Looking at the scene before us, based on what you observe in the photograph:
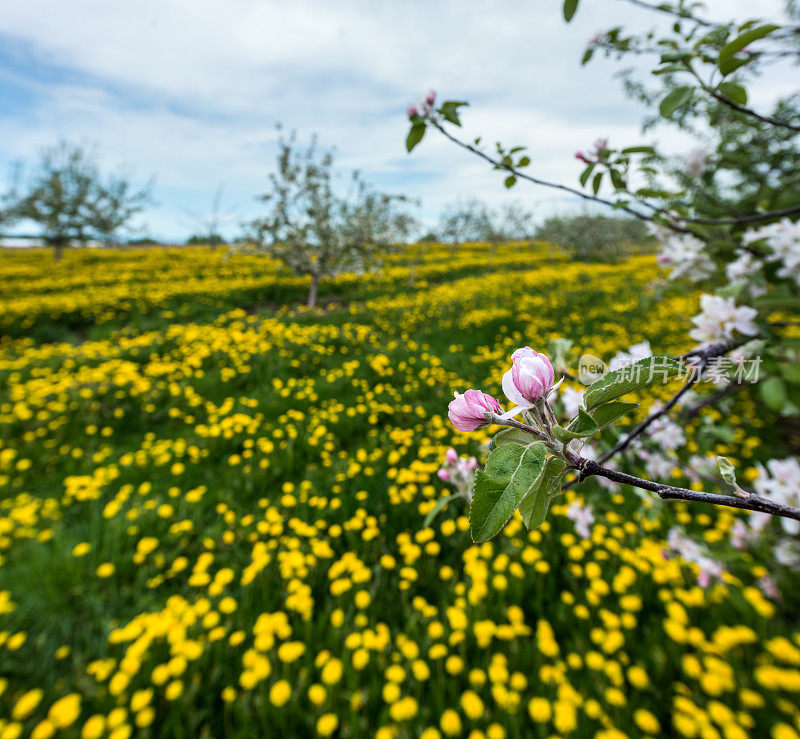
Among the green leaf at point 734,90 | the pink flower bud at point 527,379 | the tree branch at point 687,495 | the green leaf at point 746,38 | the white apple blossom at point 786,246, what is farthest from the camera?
the white apple blossom at point 786,246

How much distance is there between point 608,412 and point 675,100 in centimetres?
122

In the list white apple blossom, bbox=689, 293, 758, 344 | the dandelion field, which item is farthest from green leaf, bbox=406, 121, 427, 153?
the dandelion field

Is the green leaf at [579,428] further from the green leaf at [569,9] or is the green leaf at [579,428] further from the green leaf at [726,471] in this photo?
the green leaf at [569,9]

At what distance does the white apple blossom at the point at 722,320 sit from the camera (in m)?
1.25

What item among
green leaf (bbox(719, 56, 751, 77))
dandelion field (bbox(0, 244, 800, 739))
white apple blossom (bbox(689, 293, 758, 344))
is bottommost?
dandelion field (bbox(0, 244, 800, 739))

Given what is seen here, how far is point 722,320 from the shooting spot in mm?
1302

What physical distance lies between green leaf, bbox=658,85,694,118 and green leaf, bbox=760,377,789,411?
945 mm

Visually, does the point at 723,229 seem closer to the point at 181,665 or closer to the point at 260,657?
the point at 260,657

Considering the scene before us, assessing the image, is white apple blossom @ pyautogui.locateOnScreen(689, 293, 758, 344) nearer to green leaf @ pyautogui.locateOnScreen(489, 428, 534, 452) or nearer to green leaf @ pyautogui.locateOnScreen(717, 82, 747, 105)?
green leaf @ pyautogui.locateOnScreen(717, 82, 747, 105)

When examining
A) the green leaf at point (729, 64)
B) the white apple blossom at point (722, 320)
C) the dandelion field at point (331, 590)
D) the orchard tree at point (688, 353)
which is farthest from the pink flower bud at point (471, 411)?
the dandelion field at point (331, 590)

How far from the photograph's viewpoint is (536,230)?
33281mm

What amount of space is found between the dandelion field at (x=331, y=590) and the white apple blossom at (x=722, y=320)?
69 centimetres

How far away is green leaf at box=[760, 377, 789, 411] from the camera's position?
1207 millimetres

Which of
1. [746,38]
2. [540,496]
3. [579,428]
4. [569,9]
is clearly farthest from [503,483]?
[569,9]
